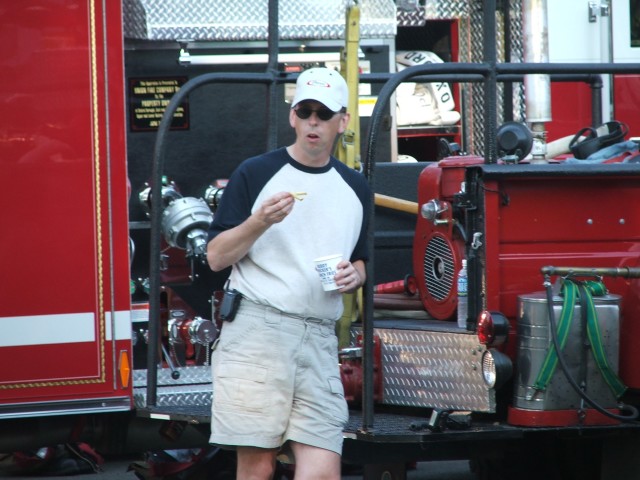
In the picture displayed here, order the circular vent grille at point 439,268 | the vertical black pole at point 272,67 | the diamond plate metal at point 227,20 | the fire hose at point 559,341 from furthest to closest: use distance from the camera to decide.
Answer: the diamond plate metal at point 227,20
the circular vent grille at point 439,268
the vertical black pole at point 272,67
the fire hose at point 559,341

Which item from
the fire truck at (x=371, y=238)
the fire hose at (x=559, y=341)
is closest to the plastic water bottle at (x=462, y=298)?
the fire truck at (x=371, y=238)

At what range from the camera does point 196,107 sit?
22.6 ft

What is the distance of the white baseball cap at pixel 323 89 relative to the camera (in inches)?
162

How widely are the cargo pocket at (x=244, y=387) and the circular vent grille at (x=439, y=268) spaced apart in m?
1.50

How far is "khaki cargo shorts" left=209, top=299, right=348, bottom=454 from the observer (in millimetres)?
4059

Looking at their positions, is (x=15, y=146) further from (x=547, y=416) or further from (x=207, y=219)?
(x=547, y=416)

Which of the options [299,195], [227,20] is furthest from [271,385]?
[227,20]

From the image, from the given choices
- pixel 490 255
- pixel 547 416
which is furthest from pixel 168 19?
pixel 547 416

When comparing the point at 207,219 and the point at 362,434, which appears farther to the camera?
the point at 207,219

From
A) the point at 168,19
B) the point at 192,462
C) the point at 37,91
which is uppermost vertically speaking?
the point at 168,19

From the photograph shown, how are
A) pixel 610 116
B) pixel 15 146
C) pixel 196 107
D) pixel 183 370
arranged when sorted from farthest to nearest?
pixel 610 116
pixel 196 107
pixel 183 370
pixel 15 146

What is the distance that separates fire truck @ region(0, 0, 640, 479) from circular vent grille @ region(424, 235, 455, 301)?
0.04 ft

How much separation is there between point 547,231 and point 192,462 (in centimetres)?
243

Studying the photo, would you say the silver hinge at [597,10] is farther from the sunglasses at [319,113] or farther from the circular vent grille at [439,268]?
the sunglasses at [319,113]
